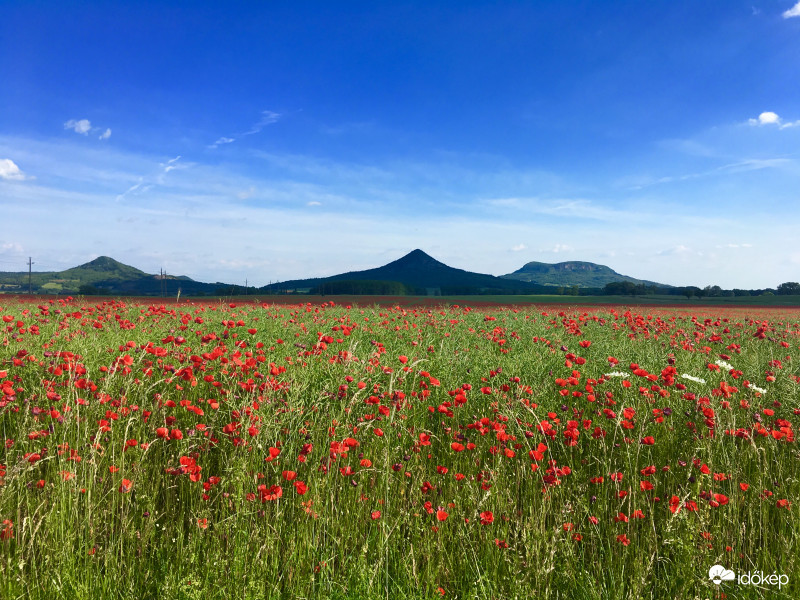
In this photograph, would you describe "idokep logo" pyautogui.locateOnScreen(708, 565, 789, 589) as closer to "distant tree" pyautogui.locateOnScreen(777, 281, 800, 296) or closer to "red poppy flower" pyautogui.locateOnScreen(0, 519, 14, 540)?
"red poppy flower" pyautogui.locateOnScreen(0, 519, 14, 540)

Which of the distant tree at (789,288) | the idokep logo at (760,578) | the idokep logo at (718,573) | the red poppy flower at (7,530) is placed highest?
the distant tree at (789,288)

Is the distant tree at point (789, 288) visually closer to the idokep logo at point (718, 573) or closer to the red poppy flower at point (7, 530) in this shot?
the idokep logo at point (718, 573)

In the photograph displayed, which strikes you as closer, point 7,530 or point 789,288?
point 7,530

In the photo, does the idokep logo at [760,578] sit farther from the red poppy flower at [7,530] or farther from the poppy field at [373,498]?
the red poppy flower at [7,530]

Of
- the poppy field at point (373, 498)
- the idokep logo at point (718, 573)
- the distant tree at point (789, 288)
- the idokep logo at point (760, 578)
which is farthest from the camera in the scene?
the distant tree at point (789, 288)

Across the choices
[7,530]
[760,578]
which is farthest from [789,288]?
[7,530]

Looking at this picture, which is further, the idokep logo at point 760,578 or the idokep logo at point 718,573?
the idokep logo at point 760,578

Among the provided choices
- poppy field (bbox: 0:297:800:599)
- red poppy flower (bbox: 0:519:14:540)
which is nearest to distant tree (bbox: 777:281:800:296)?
poppy field (bbox: 0:297:800:599)

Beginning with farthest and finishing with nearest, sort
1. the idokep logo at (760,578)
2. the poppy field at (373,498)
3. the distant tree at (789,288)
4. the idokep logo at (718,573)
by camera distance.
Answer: the distant tree at (789,288), the idokep logo at (760,578), the poppy field at (373,498), the idokep logo at (718,573)

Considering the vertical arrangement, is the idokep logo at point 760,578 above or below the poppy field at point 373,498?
below

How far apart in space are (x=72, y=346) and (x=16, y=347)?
1.10m

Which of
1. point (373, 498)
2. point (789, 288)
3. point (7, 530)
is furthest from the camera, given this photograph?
point (789, 288)

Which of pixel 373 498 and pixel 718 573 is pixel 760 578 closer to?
pixel 718 573

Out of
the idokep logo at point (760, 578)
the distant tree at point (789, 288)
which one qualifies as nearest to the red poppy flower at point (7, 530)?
the idokep logo at point (760, 578)
